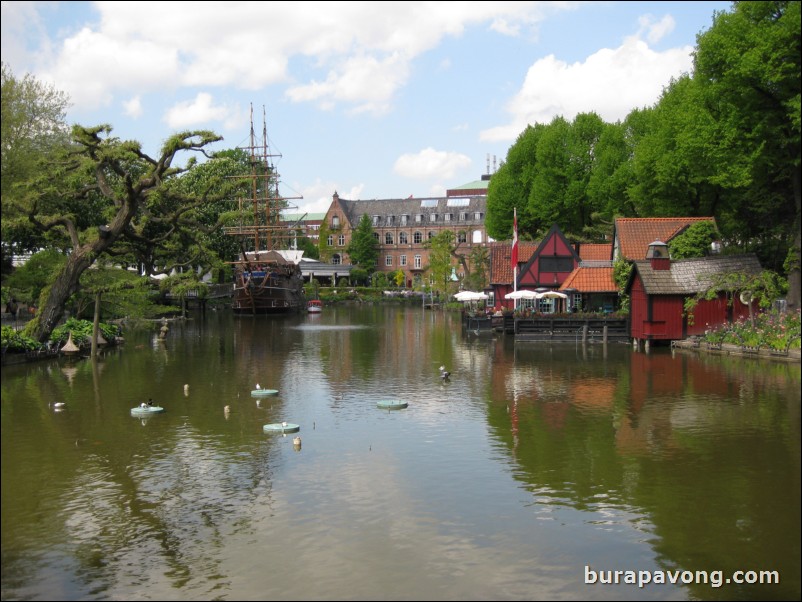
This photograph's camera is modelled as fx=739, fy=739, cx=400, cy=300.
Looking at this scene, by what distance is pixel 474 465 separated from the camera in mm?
17625

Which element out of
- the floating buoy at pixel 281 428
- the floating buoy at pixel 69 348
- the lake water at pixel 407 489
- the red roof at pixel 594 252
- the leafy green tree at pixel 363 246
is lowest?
the lake water at pixel 407 489

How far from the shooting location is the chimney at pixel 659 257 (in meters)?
41.6

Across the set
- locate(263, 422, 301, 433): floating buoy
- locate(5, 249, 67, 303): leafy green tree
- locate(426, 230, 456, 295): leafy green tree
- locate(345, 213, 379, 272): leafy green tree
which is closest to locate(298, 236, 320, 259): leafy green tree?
locate(345, 213, 379, 272): leafy green tree

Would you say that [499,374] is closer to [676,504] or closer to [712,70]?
[676,504]

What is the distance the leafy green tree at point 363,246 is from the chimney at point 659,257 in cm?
8441

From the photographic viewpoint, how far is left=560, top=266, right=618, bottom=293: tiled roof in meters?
48.8

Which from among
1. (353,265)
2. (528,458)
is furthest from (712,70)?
(353,265)

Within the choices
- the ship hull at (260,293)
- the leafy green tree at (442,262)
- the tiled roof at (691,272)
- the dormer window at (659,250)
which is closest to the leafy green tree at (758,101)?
the tiled roof at (691,272)

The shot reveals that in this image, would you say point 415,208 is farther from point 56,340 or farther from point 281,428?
point 281,428

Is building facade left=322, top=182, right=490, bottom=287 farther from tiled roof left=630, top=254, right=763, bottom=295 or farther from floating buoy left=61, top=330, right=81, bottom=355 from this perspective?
floating buoy left=61, top=330, right=81, bottom=355

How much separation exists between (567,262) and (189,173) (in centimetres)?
5116

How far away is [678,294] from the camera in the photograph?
132 ft

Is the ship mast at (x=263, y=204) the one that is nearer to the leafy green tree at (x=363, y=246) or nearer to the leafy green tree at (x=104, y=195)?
the leafy green tree at (x=363, y=246)

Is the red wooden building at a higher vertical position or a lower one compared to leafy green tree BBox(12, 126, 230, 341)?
lower
